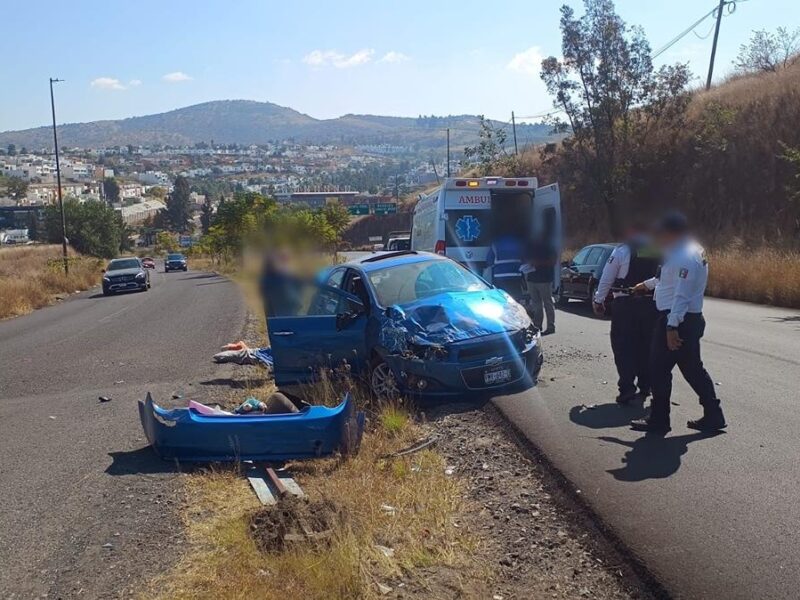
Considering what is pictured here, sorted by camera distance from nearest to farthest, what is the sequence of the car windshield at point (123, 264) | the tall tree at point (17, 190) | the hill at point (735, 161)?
1. the hill at point (735, 161)
2. the car windshield at point (123, 264)
3. the tall tree at point (17, 190)

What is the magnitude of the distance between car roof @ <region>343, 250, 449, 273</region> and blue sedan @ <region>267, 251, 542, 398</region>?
0.05 feet

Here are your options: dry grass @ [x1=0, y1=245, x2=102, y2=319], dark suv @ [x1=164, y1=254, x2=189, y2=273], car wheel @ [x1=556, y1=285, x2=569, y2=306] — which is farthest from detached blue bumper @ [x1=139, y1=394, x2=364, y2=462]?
dark suv @ [x1=164, y1=254, x2=189, y2=273]

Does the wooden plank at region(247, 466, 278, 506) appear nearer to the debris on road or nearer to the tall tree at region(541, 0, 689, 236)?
the debris on road

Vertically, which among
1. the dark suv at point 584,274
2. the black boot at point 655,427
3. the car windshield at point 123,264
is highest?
the black boot at point 655,427

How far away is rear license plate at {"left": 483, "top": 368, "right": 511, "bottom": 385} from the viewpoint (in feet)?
26.6

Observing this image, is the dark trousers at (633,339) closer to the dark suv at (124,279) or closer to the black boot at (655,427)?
the black boot at (655,427)

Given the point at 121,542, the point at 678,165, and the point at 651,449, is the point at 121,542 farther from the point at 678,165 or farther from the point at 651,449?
the point at 678,165

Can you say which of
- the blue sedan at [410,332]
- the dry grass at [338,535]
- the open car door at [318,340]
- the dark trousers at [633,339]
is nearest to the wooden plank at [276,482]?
the dry grass at [338,535]

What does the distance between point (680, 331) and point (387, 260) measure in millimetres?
Answer: 4230

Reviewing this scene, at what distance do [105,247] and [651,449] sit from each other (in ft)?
310

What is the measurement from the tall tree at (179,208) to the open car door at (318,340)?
512 feet

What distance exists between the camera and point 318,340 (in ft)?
29.2

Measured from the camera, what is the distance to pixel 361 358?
8.79 metres

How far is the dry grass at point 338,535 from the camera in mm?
4164
